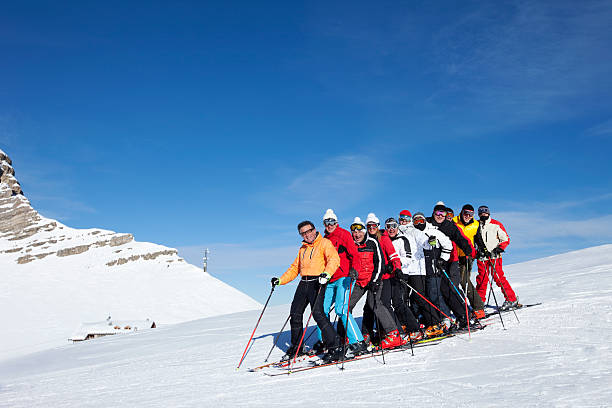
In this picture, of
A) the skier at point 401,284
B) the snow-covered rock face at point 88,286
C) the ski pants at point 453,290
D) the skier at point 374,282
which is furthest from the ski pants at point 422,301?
the snow-covered rock face at point 88,286

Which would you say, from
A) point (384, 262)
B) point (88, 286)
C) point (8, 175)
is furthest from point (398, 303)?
point (8, 175)

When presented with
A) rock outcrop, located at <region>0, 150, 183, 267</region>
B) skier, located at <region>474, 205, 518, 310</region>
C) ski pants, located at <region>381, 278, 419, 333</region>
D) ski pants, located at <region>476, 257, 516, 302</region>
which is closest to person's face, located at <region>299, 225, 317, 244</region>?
ski pants, located at <region>381, 278, 419, 333</region>

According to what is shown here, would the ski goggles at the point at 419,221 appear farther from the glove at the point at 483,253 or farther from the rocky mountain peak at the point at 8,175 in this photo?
the rocky mountain peak at the point at 8,175

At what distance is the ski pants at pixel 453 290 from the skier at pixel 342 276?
72.6 inches

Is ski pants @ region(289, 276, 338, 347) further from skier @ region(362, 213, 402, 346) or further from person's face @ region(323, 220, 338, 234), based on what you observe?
skier @ region(362, 213, 402, 346)

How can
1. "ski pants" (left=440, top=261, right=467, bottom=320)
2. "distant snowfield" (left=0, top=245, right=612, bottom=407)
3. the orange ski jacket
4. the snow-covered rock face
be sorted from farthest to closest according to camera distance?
the snow-covered rock face, "ski pants" (left=440, top=261, right=467, bottom=320), the orange ski jacket, "distant snowfield" (left=0, top=245, right=612, bottom=407)

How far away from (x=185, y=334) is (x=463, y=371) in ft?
31.9

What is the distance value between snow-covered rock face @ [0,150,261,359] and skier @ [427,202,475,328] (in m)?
32.8

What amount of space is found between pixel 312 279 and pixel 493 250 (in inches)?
160

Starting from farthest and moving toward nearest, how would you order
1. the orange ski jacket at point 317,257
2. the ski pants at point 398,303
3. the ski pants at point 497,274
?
the ski pants at point 497,274
the ski pants at point 398,303
the orange ski jacket at point 317,257

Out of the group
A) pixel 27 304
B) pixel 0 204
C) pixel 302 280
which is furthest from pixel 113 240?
pixel 302 280

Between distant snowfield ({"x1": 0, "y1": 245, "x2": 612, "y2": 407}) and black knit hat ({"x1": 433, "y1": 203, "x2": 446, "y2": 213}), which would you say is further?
black knit hat ({"x1": 433, "y1": 203, "x2": 446, "y2": 213})

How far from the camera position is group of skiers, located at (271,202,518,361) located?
6785 millimetres

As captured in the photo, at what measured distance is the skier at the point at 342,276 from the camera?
684cm
